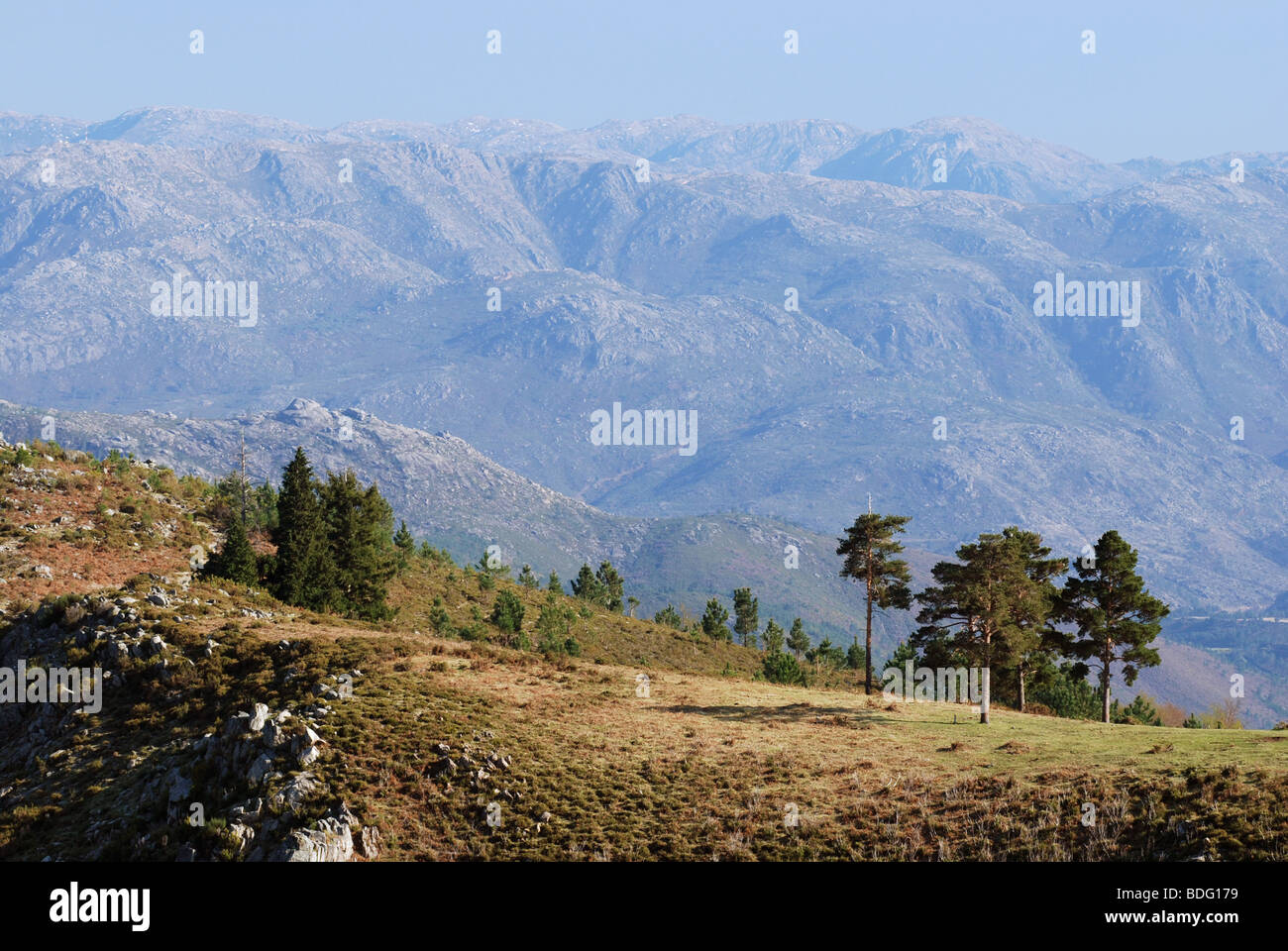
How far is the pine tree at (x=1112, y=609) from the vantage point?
256ft

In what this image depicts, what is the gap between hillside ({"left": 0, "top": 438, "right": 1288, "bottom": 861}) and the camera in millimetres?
40188

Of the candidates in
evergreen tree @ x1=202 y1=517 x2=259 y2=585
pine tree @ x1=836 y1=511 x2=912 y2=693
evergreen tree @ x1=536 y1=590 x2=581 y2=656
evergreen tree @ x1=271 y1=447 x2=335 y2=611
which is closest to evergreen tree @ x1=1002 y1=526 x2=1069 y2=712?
pine tree @ x1=836 y1=511 x2=912 y2=693

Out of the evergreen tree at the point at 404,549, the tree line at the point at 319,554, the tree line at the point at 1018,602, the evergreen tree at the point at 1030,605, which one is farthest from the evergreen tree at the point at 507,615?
the evergreen tree at the point at 1030,605

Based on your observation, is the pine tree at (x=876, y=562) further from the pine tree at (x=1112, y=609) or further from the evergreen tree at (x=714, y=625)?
the evergreen tree at (x=714, y=625)

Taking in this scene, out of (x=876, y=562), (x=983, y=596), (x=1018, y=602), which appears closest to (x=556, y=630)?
(x=876, y=562)

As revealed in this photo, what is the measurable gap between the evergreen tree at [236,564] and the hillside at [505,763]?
537cm

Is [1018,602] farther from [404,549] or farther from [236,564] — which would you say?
[404,549]

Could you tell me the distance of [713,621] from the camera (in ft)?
620

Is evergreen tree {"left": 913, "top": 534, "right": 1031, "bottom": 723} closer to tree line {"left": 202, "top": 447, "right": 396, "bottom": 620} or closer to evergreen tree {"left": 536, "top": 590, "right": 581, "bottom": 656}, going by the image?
tree line {"left": 202, "top": 447, "right": 396, "bottom": 620}

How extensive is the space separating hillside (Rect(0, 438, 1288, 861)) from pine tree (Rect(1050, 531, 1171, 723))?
58.6ft

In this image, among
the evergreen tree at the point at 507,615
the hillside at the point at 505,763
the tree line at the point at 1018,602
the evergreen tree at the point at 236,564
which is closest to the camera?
the hillside at the point at 505,763
